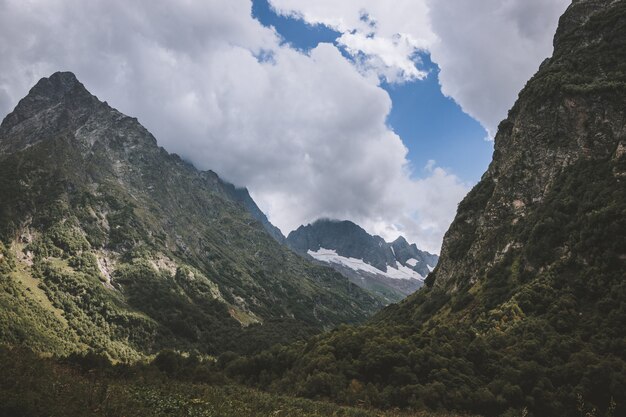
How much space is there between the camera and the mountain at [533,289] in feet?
201

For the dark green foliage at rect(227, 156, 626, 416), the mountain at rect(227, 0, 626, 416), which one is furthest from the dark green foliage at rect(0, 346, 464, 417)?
the mountain at rect(227, 0, 626, 416)

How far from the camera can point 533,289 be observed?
101688mm

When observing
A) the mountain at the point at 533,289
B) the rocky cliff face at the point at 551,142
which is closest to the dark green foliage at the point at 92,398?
the mountain at the point at 533,289

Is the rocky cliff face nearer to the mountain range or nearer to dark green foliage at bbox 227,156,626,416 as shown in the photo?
the mountain range

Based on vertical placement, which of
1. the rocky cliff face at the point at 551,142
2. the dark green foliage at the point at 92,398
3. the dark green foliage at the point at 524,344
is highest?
the rocky cliff face at the point at 551,142

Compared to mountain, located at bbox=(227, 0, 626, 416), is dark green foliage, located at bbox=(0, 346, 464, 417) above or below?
Result: below

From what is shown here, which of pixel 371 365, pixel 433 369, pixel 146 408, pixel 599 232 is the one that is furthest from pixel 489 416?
pixel 599 232

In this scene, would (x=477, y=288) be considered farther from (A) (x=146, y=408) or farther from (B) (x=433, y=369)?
(A) (x=146, y=408)

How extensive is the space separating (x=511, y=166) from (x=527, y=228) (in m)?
37.6

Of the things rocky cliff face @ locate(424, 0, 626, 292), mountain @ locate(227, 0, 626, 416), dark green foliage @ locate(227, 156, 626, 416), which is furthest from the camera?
rocky cliff face @ locate(424, 0, 626, 292)

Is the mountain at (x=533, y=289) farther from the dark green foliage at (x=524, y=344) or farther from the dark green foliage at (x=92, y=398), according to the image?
the dark green foliage at (x=92, y=398)

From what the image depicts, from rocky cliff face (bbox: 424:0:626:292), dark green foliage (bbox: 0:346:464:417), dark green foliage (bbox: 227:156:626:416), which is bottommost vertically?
dark green foliage (bbox: 0:346:464:417)

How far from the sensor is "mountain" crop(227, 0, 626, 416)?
61406 mm

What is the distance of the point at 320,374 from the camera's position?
215ft
